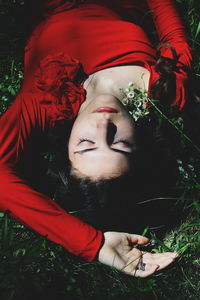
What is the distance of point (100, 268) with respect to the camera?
110 inches

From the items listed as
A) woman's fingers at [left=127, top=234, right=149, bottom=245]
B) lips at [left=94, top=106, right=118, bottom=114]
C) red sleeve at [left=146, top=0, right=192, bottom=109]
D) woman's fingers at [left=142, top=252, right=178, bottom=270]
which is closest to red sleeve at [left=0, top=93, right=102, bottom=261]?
woman's fingers at [left=127, top=234, right=149, bottom=245]

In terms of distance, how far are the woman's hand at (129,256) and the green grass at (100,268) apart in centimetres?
10

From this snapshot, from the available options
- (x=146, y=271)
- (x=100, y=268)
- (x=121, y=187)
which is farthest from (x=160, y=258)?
(x=121, y=187)

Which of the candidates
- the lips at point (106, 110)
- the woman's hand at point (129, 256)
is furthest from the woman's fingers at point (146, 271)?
the lips at point (106, 110)

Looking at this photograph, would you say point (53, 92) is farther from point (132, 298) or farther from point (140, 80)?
point (132, 298)

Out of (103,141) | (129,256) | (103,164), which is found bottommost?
(129,256)

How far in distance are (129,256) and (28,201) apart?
800 mm

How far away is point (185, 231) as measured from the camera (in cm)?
304

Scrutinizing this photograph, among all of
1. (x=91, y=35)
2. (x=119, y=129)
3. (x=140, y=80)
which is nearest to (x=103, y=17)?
(x=91, y=35)

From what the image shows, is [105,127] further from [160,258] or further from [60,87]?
[160,258]

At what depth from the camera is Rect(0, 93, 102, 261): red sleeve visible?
256 centimetres

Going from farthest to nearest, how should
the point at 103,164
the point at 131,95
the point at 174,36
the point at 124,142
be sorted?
1. the point at 174,36
2. the point at 131,95
3. the point at 124,142
4. the point at 103,164

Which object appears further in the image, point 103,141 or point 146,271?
point 146,271

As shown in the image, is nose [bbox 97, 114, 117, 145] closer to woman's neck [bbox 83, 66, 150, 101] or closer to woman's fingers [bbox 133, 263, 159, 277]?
woman's neck [bbox 83, 66, 150, 101]
